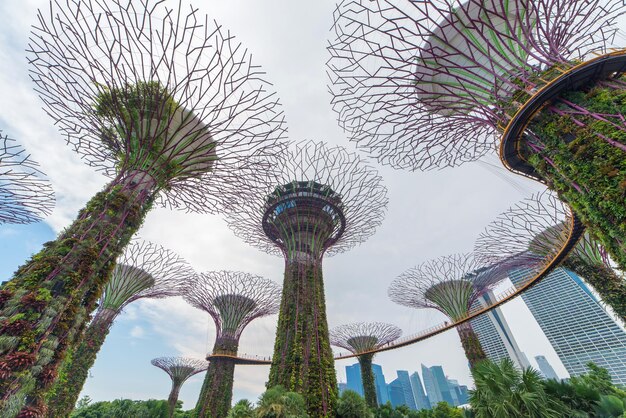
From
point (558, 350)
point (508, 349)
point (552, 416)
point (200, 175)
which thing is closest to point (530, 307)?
point (558, 350)

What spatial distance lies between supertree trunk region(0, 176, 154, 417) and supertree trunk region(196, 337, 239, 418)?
16.8 metres

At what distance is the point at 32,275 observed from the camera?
534 centimetres

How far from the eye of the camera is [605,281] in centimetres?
1291

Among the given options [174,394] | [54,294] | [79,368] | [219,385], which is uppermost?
[174,394]

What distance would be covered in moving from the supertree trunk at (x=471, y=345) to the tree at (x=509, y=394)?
1148cm

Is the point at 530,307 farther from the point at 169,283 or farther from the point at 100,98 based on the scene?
the point at 100,98

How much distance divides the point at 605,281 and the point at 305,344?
1459 centimetres

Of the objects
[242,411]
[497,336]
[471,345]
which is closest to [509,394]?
[242,411]

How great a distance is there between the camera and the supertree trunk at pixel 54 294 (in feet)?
14.7

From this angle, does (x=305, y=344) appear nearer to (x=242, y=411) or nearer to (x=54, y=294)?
(x=242, y=411)

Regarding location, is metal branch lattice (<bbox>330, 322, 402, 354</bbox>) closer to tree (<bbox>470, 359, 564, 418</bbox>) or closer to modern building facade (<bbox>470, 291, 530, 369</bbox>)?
tree (<bbox>470, 359, 564, 418</bbox>)

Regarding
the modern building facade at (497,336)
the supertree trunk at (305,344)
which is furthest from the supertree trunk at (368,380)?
the modern building facade at (497,336)

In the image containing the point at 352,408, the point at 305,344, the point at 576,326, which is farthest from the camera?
the point at 576,326

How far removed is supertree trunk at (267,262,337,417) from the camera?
1090 cm
